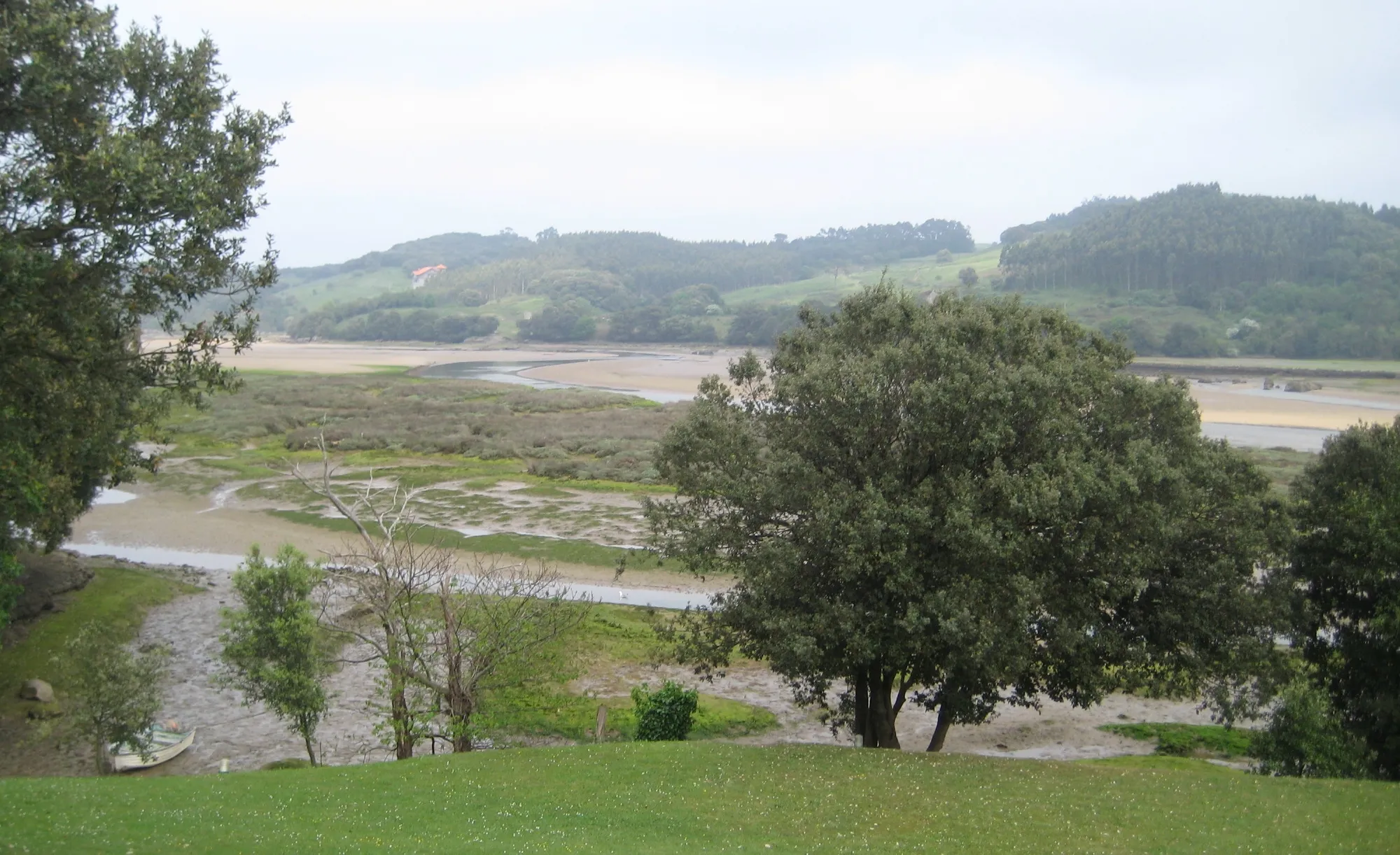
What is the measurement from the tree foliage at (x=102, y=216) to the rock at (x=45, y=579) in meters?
19.5

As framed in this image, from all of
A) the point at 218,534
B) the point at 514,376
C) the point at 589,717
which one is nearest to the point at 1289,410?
the point at 589,717

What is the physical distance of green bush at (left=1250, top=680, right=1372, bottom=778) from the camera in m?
19.9

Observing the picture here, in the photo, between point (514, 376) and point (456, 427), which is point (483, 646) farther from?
point (514, 376)

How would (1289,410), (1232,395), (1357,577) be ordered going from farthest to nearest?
(1232,395), (1289,410), (1357,577)

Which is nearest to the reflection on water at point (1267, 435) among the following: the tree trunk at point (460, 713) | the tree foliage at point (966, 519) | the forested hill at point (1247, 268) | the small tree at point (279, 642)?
the tree foliage at point (966, 519)

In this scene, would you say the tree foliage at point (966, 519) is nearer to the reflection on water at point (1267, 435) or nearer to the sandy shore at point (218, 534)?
the sandy shore at point (218, 534)

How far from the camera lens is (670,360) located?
511ft

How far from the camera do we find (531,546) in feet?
152

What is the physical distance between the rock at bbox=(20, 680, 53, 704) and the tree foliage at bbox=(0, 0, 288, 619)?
1395 cm

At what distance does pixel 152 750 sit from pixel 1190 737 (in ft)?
89.9

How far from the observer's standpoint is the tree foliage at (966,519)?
62.4ft

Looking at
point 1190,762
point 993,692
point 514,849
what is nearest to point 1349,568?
point 1190,762

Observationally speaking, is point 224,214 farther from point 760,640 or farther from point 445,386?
point 445,386

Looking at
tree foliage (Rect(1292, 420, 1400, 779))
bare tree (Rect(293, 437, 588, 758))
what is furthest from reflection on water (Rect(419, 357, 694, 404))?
tree foliage (Rect(1292, 420, 1400, 779))
